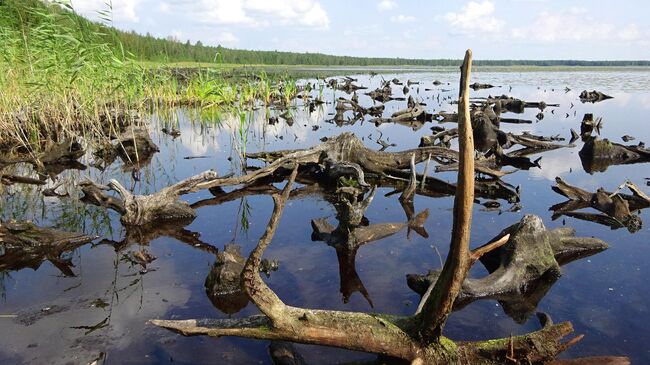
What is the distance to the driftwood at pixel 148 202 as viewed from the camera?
7.19 metres

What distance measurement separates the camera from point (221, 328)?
11.0ft

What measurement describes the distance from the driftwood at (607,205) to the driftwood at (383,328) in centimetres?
474

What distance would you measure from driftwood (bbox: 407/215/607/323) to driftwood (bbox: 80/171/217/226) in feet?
12.5

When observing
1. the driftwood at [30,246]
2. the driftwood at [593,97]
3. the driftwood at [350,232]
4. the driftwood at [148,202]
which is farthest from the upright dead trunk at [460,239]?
the driftwood at [593,97]

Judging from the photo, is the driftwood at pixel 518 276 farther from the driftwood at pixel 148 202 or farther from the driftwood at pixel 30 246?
→ the driftwood at pixel 30 246

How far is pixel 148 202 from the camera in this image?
7.26 m

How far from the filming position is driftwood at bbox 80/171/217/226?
7.19 meters

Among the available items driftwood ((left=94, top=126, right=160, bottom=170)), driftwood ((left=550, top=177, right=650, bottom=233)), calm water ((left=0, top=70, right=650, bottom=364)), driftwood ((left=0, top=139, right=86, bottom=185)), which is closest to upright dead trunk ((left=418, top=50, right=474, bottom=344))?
calm water ((left=0, top=70, right=650, bottom=364))

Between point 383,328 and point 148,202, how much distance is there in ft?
16.0

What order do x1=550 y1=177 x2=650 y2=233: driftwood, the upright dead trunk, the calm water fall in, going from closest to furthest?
the upright dead trunk, the calm water, x1=550 y1=177 x2=650 y2=233: driftwood

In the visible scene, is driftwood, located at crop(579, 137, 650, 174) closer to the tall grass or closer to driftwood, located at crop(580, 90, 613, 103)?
the tall grass

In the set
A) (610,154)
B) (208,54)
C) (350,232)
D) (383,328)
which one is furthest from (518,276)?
(208,54)

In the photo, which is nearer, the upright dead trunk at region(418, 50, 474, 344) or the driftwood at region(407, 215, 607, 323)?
the upright dead trunk at region(418, 50, 474, 344)

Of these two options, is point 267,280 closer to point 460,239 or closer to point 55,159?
point 460,239
